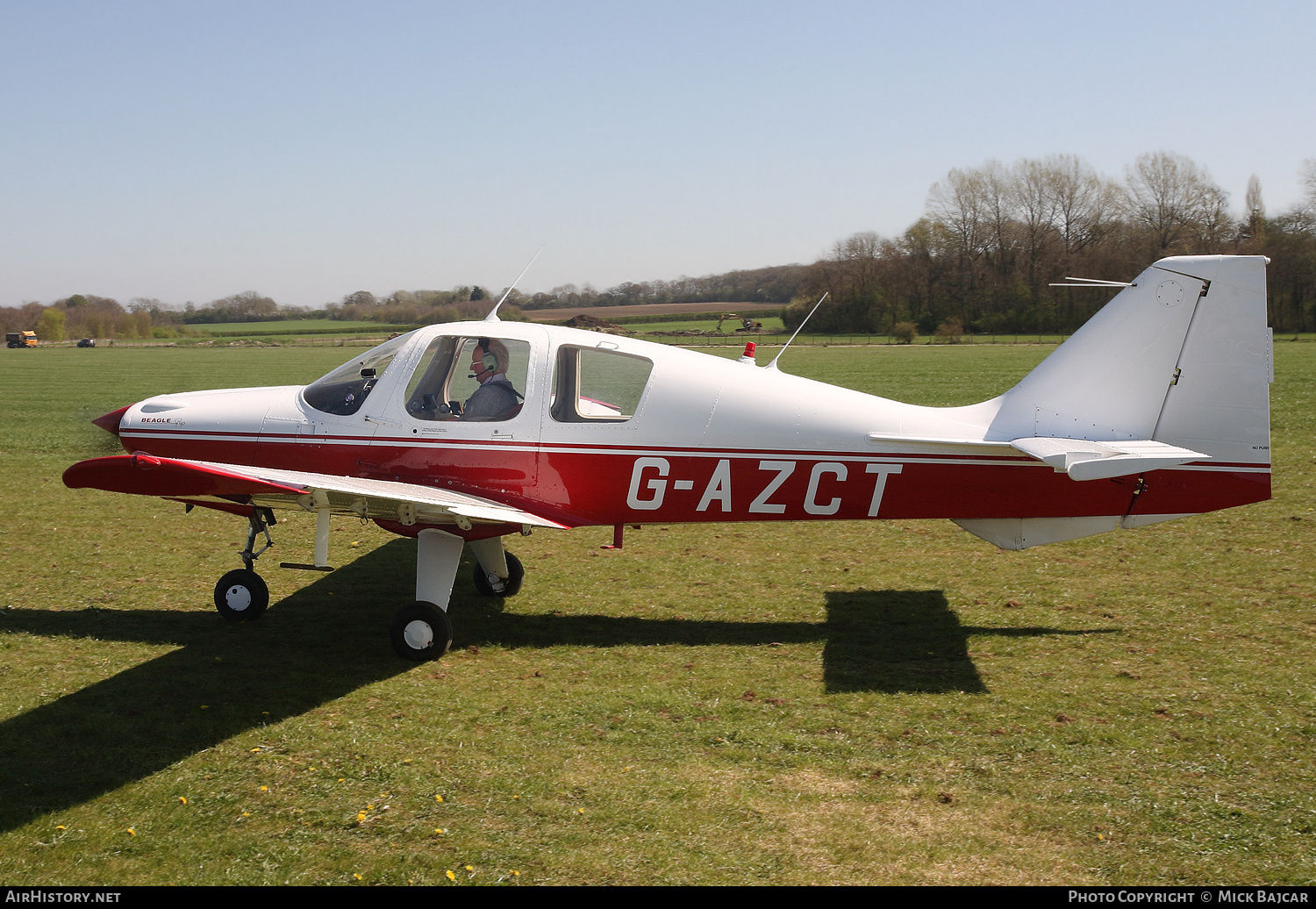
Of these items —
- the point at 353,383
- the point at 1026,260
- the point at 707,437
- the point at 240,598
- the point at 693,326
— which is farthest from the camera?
the point at 1026,260

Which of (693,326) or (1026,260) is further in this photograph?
(1026,260)

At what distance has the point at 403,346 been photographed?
22.4 ft

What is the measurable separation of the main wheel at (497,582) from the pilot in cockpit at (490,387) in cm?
170

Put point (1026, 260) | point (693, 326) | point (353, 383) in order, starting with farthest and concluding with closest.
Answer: point (1026, 260) → point (693, 326) → point (353, 383)

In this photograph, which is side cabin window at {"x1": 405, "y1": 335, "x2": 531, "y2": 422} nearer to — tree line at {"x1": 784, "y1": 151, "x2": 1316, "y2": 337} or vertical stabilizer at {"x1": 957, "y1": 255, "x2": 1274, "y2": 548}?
vertical stabilizer at {"x1": 957, "y1": 255, "x2": 1274, "y2": 548}

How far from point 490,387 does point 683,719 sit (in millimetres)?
2954

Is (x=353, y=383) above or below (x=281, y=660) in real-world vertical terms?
above

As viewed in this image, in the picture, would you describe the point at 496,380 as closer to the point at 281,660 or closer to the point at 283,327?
the point at 281,660

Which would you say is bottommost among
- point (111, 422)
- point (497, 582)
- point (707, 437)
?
point (497, 582)

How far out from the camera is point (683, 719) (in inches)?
205

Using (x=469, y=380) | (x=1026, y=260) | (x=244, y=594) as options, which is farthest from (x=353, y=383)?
(x=1026, y=260)

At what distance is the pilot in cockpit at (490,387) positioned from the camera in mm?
6676

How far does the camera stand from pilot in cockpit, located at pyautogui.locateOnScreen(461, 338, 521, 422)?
21.9ft
